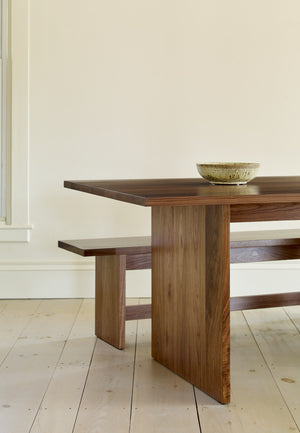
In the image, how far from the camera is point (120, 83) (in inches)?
173

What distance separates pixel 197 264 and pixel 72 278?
76.5 inches

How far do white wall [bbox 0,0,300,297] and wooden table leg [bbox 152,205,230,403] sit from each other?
1.46m

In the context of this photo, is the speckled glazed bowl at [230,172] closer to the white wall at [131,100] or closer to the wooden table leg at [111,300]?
the wooden table leg at [111,300]

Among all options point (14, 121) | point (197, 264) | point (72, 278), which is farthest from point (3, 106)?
point (197, 264)

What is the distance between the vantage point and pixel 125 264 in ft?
10.8

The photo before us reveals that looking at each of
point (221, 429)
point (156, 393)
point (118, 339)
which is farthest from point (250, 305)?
point (221, 429)

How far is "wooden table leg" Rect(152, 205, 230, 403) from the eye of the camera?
8.30 feet

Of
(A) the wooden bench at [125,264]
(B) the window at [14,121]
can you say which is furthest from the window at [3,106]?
(A) the wooden bench at [125,264]

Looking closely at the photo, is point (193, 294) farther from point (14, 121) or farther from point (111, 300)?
point (14, 121)

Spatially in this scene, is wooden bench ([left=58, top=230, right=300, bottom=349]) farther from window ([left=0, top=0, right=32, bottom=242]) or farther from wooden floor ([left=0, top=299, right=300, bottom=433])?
window ([left=0, top=0, right=32, bottom=242])

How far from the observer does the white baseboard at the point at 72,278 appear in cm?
443

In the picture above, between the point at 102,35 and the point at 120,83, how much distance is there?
0.33 m

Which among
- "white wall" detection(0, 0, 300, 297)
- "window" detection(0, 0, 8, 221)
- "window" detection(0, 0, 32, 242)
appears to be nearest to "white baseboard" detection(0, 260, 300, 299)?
"white wall" detection(0, 0, 300, 297)

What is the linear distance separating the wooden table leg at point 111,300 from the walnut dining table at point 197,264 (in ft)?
0.84
